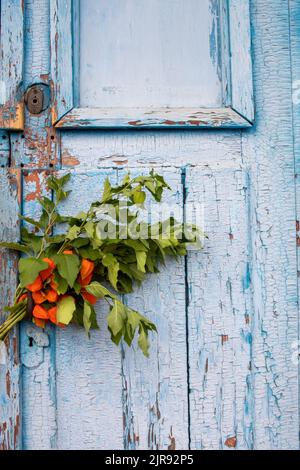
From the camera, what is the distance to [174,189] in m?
1.06

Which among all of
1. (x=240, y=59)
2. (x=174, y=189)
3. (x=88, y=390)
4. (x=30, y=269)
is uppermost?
(x=240, y=59)

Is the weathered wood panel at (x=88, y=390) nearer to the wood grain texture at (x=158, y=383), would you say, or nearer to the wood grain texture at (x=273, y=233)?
the wood grain texture at (x=158, y=383)

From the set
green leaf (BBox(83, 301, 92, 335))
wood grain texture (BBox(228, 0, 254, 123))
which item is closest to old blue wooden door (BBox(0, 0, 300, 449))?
wood grain texture (BBox(228, 0, 254, 123))

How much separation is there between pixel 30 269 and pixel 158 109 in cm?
43

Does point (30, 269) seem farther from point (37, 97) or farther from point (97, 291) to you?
point (37, 97)

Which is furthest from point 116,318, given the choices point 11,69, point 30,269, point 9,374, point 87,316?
point 11,69

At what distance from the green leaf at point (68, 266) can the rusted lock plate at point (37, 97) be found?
344 mm

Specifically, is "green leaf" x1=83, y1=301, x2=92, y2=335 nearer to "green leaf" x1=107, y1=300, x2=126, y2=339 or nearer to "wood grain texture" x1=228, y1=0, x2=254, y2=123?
"green leaf" x1=107, y1=300, x2=126, y2=339

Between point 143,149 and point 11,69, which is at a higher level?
point 11,69

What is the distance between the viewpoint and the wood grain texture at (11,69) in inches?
42.2

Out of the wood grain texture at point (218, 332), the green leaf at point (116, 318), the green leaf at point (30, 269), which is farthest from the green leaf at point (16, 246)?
the wood grain texture at point (218, 332)

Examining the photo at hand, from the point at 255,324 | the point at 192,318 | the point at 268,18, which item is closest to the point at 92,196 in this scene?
the point at 192,318

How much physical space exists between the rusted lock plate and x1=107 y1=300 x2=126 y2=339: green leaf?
0.44 meters

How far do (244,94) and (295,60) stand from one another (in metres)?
0.14
